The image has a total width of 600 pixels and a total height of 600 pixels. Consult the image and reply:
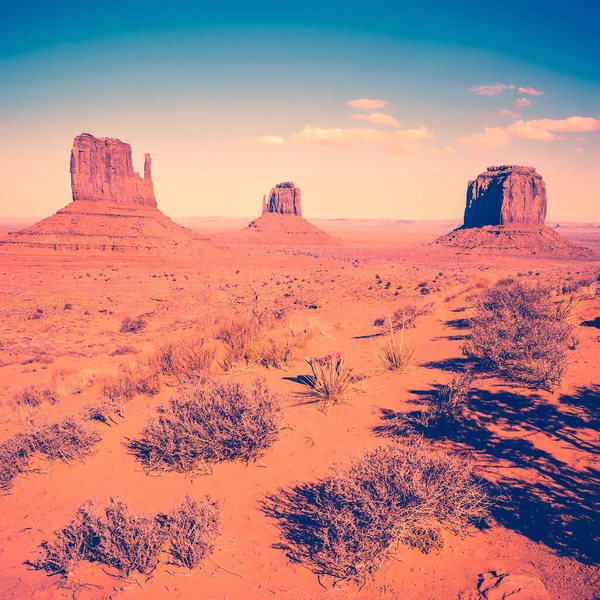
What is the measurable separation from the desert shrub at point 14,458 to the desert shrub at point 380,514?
391cm

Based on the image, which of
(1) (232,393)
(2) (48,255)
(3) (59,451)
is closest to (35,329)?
(3) (59,451)

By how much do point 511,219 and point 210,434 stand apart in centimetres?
8583

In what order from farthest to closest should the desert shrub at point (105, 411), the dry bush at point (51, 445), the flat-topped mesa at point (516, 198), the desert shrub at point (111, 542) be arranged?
the flat-topped mesa at point (516, 198)
the desert shrub at point (105, 411)
the dry bush at point (51, 445)
the desert shrub at point (111, 542)

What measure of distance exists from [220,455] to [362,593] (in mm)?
2595

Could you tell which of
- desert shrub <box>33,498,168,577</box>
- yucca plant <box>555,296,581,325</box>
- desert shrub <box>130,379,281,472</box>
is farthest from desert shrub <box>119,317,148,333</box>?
yucca plant <box>555,296,581,325</box>

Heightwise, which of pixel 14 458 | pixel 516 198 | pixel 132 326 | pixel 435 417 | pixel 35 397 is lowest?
pixel 132 326

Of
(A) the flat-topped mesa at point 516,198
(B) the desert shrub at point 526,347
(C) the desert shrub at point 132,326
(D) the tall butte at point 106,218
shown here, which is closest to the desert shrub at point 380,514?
(B) the desert shrub at point 526,347

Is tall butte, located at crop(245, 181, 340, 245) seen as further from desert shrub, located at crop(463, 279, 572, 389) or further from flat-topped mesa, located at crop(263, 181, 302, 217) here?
desert shrub, located at crop(463, 279, 572, 389)

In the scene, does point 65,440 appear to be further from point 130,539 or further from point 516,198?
Answer: point 516,198

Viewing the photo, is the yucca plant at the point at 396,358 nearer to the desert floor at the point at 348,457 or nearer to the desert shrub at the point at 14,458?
the desert floor at the point at 348,457

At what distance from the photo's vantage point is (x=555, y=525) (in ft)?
11.5

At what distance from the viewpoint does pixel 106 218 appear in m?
61.0

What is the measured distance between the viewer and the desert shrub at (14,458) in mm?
4926

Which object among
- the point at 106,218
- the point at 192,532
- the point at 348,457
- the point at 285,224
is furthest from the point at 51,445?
the point at 285,224
